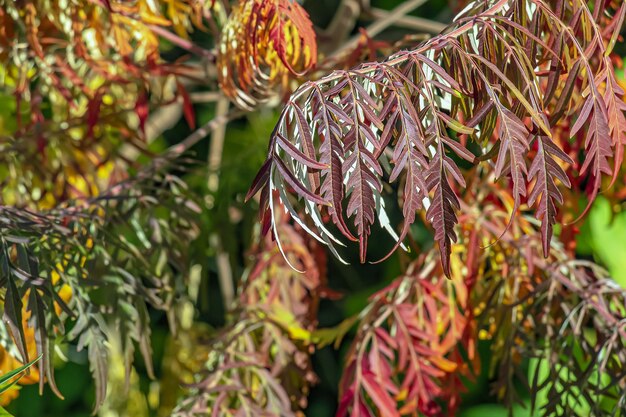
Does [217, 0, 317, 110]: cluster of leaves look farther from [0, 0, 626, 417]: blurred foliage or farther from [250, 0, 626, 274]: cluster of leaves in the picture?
[250, 0, 626, 274]: cluster of leaves

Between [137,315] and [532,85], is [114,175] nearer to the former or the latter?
[137,315]

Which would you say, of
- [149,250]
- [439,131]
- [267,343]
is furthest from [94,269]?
[439,131]

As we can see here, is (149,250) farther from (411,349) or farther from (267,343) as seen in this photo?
(411,349)

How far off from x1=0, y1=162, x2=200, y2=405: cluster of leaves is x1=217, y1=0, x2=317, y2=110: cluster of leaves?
18 centimetres

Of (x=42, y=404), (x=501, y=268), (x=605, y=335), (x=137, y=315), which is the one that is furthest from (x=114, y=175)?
(x=42, y=404)

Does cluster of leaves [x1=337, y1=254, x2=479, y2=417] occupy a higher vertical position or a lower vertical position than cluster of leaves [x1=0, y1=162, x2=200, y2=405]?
lower

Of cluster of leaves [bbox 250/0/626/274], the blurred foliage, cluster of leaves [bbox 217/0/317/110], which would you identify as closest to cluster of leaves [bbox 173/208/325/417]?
the blurred foliage

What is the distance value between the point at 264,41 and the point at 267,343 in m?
0.38

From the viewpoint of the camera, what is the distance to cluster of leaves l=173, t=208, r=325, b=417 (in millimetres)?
935

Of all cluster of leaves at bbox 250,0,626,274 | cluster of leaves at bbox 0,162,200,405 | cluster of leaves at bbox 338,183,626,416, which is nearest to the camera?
cluster of leaves at bbox 250,0,626,274

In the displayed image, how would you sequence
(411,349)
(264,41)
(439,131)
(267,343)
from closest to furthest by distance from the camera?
(439,131), (264,41), (411,349), (267,343)

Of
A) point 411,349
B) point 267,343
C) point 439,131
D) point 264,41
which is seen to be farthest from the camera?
point 267,343

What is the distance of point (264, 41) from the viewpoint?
2.57ft

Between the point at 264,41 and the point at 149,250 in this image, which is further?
the point at 149,250
